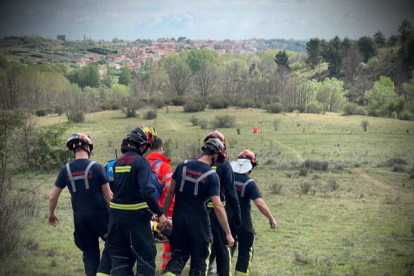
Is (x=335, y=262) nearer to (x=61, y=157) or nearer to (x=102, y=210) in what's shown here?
(x=102, y=210)

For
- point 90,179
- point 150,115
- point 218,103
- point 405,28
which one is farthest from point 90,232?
point 405,28

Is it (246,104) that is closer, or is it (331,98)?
(246,104)

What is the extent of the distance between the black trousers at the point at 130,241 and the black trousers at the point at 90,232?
0.91ft

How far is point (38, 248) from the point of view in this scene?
34.7 ft

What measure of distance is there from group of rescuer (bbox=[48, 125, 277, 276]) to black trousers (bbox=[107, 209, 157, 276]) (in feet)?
0.04

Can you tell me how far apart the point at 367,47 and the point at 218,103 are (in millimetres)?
57578

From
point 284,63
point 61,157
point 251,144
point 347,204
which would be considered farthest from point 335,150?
point 284,63

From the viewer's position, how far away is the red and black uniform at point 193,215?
6.40 m

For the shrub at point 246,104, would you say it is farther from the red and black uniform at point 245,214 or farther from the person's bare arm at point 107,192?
the person's bare arm at point 107,192

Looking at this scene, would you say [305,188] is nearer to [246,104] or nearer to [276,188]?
[276,188]

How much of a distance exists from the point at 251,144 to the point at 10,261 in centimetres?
2824

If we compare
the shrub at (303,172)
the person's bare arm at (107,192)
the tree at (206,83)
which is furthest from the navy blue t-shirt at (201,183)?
the tree at (206,83)

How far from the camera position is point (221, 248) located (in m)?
7.20

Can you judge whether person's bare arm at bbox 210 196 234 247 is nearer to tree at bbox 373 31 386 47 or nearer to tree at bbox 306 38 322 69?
tree at bbox 373 31 386 47
